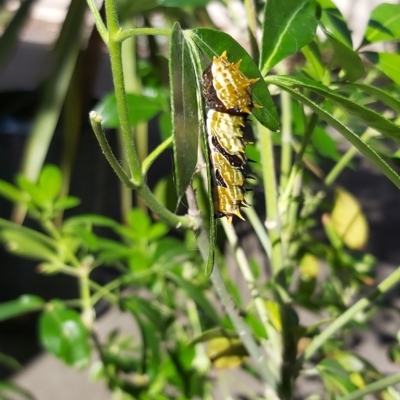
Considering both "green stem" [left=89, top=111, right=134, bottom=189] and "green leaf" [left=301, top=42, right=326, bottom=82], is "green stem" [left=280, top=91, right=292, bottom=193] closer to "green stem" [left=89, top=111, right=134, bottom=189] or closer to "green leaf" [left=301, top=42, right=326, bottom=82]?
"green leaf" [left=301, top=42, right=326, bottom=82]

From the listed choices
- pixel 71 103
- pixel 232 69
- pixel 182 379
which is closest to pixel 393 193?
pixel 71 103

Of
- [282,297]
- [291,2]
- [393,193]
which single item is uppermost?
[291,2]

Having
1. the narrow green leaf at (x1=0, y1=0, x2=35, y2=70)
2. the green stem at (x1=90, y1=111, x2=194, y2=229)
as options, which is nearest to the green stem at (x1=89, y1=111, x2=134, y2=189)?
the green stem at (x1=90, y1=111, x2=194, y2=229)

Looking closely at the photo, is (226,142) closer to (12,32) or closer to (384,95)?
(384,95)

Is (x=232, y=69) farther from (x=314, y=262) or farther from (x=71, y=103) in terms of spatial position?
(x=71, y=103)

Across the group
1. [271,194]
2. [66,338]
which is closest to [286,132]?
[271,194]

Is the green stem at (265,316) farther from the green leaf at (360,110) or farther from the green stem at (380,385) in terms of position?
the green leaf at (360,110)
